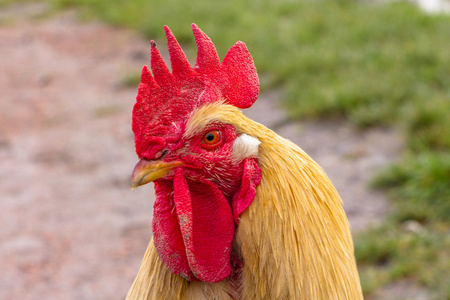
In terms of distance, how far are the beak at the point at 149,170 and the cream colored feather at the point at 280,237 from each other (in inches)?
5.6

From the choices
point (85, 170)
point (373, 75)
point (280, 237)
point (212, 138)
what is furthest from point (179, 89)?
point (373, 75)

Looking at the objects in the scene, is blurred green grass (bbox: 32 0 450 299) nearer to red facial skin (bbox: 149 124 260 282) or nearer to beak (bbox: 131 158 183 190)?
red facial skin (bbox: 149 124 260 282)

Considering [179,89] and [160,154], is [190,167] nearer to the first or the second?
[160,154]

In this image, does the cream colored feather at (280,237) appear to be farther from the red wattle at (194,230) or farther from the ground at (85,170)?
the ground at (85,170)

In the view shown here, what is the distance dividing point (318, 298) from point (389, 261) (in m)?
2.41

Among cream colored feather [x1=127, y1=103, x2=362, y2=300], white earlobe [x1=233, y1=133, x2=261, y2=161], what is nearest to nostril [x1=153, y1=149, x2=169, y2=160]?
cream colored feather [x1=127, y1=103, x2=362, y2=300]

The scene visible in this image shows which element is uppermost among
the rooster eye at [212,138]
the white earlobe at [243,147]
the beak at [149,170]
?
the rooster eye at [212,138]

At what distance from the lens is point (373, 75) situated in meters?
6.77

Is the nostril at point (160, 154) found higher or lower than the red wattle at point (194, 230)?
higher

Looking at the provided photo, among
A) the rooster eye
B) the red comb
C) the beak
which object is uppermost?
the red comb

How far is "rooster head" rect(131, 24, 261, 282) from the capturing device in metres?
2.01

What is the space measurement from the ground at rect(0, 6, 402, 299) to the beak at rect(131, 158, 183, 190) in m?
2.75


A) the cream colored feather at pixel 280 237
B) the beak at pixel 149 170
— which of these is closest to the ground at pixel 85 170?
the cream colored feather at pixel 280 237

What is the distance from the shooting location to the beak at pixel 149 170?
199 centimetres
